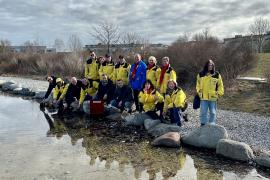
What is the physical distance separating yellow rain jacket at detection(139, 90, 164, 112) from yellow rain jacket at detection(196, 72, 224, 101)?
5.29ft

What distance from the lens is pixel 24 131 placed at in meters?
11.0

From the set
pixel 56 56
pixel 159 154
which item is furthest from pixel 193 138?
pixel 56 56

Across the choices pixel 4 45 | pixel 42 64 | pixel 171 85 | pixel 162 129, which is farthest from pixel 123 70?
pixel 4 45

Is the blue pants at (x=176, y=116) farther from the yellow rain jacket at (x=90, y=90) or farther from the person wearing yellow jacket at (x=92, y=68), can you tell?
the person wearing yellow jacket at (x=92, y=68)

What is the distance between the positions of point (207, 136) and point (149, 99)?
8.69 feet

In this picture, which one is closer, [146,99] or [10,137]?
[10,137]

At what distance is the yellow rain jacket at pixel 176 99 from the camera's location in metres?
10.4

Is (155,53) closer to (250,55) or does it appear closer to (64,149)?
(250,55)

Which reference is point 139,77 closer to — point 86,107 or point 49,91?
point 86,107

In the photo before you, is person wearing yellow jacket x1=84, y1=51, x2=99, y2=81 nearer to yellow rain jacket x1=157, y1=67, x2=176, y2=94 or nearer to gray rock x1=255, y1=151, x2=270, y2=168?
yellow rain jacket x1=157, y1=67, x2=176, y2=94

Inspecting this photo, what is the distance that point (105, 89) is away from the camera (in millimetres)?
13500

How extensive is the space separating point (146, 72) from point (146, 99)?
1012mm

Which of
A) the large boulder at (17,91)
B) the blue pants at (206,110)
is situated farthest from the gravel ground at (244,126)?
the large boulder at (17,91)

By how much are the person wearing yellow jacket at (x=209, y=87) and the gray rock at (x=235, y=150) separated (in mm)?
1566
